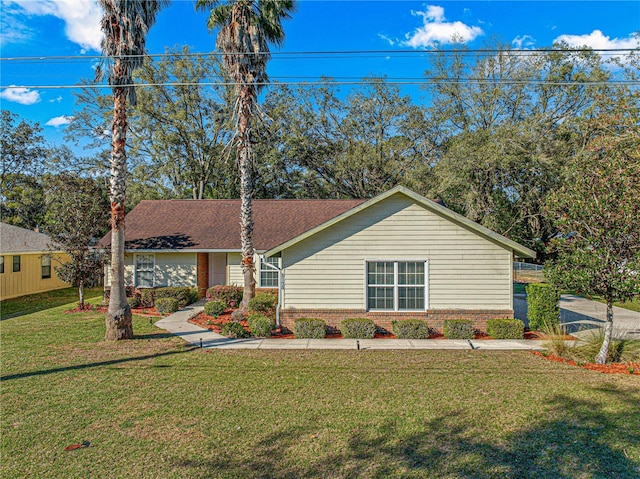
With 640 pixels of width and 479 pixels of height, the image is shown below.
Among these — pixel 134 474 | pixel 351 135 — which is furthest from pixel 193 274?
pixel 351 135

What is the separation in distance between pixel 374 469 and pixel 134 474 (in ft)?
9.58

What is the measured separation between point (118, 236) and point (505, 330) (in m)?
11.6

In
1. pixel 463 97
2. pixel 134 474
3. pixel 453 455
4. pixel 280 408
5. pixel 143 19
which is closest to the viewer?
pixel 134 474

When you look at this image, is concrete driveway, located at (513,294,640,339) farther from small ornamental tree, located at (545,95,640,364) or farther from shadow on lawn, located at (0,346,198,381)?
shadow on lawn, located at (0,346,198,381)

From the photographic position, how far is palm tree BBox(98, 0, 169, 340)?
11.1m

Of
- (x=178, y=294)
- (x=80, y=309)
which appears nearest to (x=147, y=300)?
(x=178, y=294)

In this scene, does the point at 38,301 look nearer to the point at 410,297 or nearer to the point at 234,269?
the point at 234,269

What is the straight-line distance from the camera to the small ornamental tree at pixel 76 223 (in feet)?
54.1

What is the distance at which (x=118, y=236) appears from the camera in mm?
11570

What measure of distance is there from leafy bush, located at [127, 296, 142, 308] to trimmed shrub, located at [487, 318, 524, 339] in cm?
1434

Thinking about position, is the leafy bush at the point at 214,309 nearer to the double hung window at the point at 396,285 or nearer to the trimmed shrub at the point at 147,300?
the trimmed shrub at the point at 147,300

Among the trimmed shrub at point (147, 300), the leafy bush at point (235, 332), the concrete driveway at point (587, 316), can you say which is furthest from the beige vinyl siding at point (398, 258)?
the trimmed shrub at point (147, 300)

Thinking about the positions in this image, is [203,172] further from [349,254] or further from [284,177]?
[349,254]

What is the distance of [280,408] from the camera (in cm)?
677
